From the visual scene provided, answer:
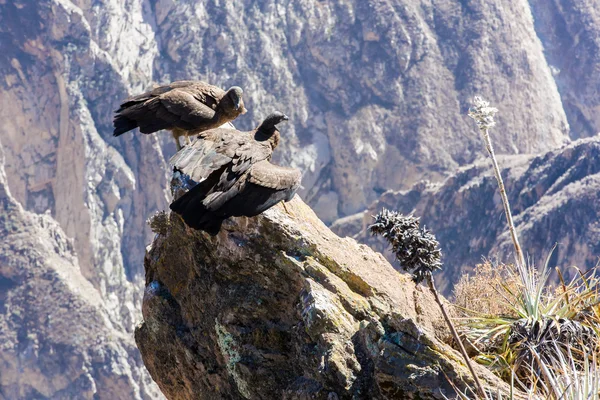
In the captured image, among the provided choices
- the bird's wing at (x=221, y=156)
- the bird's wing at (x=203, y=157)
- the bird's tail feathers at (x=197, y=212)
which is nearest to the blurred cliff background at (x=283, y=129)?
the bird's wing at (x=221, y=156)

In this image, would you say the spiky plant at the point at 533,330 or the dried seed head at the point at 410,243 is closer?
the dried seed head at the point at 410,243

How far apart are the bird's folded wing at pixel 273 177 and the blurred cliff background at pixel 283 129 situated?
79.3m

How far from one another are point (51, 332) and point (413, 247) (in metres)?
103

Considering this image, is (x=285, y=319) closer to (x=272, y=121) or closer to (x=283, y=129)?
(x=272, y=121)

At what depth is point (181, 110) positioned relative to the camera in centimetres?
1341

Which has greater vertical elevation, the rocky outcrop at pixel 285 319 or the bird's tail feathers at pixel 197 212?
the bird's tail feathers at pixel 197 212

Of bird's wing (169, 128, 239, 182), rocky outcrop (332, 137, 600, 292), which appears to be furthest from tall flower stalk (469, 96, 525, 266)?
rocky outcrop (332, 137, 600, 292)

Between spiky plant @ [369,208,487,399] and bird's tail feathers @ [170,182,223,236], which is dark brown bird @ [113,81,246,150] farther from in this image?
spiky plant @ [369,208,487,399]

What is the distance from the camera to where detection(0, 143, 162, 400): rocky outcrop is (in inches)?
4171

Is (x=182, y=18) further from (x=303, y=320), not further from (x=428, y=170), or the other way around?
(x=303, y=320)

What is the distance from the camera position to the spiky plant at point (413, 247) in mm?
8969

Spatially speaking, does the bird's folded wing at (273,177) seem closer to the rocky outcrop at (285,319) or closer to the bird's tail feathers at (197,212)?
the rocky outcrop at (285,319)

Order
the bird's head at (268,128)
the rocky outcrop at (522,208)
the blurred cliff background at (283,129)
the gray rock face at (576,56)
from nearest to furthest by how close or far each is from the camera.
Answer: the bird's head at (268,128) < the rocky outcrop at (522,208) < the blurred cliff background at (283,129) < the gray rock face at (576,56)

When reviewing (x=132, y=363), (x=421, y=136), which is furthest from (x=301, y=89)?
(x=132, y=363)
